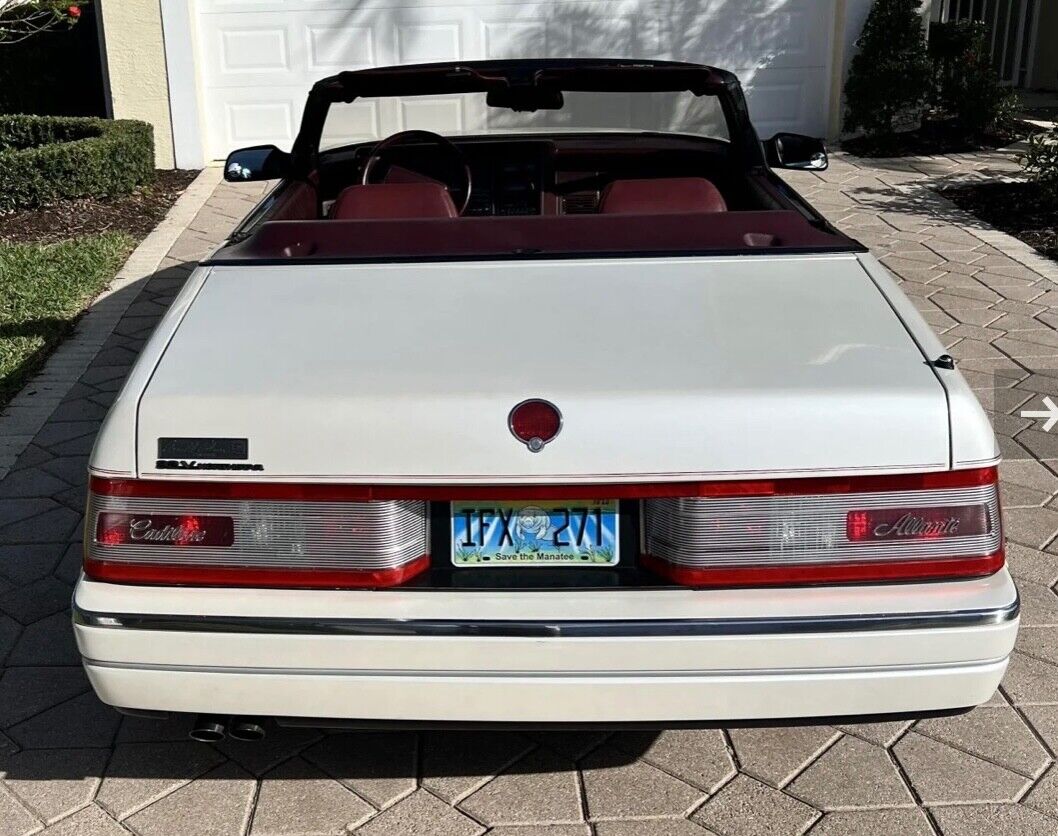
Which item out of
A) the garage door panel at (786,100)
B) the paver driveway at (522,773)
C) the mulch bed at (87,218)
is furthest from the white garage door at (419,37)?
the paver driveway at (522,773)

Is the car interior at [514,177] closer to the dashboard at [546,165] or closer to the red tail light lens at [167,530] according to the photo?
the dashboard at [546,165]

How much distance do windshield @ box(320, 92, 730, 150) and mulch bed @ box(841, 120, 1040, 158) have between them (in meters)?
6.74

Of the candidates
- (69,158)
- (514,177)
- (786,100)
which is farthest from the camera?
(786,100)

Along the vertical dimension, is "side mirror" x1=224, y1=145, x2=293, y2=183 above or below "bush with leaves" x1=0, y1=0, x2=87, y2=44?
below

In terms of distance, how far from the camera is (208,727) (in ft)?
8.43

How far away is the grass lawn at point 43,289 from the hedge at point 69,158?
2.79ft

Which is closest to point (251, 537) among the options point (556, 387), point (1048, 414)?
point (556, 387)

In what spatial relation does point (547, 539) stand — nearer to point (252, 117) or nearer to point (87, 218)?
point (87, 218)

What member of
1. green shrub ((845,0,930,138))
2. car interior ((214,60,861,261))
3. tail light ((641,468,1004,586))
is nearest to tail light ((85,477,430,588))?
tail light ((641,468,1004,586))

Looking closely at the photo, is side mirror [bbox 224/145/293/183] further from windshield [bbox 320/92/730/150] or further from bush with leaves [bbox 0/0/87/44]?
bush with leaves [bbox 0/0/87/44]

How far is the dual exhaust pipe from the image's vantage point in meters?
2.55

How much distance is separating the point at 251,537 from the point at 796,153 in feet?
9.43

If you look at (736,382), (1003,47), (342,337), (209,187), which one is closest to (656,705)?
(736,382)

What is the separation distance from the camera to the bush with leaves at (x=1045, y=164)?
8609 mm
